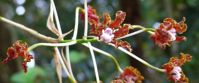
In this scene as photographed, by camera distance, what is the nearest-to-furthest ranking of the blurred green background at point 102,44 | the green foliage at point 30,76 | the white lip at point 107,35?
1. the white lip at point 107,35
2. the green foliage at point 30,76
3. the blurred green background at point 102,44

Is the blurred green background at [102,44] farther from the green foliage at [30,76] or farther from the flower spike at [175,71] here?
the flower spike at [175,71]

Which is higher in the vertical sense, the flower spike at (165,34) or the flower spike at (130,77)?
the flower spike at (165,34)

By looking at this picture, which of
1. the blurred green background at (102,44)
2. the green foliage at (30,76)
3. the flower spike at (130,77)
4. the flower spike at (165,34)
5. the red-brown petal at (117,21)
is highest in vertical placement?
the blurred green background at (102,44)

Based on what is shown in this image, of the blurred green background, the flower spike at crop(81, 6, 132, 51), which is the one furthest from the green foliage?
the flower spike at crop(81, 6, 132, 51)

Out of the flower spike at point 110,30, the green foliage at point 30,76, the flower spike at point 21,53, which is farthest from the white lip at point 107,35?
the green foliage at point 30,76

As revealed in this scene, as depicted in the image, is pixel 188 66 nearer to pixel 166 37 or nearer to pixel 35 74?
pixel 35 74

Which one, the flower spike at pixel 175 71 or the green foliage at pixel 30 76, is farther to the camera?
the green foliage at pixel 30 76

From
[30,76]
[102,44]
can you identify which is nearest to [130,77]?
[30,76]

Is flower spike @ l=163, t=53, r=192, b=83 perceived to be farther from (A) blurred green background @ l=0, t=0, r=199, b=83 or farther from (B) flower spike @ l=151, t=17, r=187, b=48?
(A) blurred green background @ l=0, t=0, r=199, b=83

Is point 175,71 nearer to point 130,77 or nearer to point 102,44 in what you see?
point 130,77

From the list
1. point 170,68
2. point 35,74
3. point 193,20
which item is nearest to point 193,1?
point 193,20
